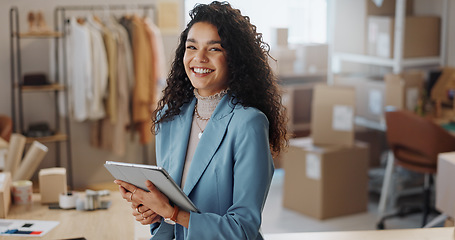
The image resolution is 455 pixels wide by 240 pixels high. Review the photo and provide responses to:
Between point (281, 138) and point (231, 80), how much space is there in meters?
0.27

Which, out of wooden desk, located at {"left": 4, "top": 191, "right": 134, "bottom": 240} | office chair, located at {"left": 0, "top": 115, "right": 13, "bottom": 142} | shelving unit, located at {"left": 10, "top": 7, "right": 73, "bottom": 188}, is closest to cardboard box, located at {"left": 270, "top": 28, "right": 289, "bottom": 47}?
shelving unit, located at {"left": 10, "top": 7, "right": 73, "bottom": 188}

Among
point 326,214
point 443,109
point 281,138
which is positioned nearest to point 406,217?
point 326,214

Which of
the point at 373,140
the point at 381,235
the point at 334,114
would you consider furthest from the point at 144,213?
the point at 373,140

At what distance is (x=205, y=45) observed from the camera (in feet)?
5.89

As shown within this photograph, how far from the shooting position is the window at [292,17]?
262 inches

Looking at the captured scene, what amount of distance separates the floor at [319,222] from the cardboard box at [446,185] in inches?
52.7

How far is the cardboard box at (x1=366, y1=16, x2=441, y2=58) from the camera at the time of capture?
5504 mm

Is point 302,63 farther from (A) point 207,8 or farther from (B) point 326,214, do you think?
(A) point 207,8

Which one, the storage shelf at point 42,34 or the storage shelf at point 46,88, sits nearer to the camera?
the storage shelf at point 42,34

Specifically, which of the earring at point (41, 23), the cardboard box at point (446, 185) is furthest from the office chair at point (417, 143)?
the earring at point (41, 23)

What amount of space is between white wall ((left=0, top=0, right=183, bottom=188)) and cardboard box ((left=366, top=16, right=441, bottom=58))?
6.06 ft

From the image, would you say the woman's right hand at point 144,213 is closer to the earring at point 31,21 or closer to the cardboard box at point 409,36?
the earring at point 31,21

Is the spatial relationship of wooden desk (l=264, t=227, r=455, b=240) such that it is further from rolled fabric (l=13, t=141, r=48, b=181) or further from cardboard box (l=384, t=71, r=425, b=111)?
cardboard box (l=384, t=71, r=425, b=111)

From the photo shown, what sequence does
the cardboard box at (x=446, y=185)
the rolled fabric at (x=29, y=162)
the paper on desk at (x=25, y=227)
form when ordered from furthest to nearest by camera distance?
the cardboard box at (x=446, y=185) → the rolled fabric at (x=29, y=162) → the paper on desk at (x=25, y=227)
